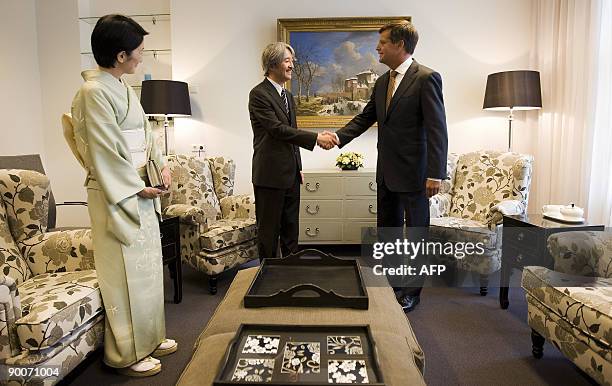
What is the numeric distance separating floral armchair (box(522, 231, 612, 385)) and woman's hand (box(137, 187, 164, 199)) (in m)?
1.76

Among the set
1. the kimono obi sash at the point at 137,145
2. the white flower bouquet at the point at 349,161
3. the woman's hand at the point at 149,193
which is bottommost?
the woman's hand at the point at 149,193

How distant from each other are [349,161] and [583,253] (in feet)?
7.22

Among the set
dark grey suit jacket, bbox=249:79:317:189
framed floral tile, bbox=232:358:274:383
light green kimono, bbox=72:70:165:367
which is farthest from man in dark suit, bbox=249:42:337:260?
framed floral tile, bbox=232:358:274:383

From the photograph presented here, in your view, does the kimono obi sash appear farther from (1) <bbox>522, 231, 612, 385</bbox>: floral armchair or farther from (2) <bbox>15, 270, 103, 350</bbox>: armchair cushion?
(1) <bbox>522, 231, 612, 385</bbox>: floral armchair

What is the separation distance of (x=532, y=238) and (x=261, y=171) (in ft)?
5.19

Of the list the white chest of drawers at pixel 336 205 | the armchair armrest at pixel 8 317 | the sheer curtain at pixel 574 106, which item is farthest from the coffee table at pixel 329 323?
the sheer curtain at pixel 574 106

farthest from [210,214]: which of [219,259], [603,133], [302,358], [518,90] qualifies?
[603,133]

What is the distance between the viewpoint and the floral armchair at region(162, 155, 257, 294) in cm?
296

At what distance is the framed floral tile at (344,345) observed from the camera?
1127mm

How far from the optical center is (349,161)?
3.92m

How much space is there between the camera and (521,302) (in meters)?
2.79

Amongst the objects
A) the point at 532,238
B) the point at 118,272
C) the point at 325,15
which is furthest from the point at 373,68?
the point at 118,272

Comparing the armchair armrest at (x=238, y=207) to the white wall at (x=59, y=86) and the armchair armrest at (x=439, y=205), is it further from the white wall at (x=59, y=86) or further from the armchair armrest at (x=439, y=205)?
the white wall at (x=59, y=86)

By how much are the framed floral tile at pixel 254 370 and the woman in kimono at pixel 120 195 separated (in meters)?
0.97
